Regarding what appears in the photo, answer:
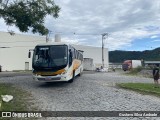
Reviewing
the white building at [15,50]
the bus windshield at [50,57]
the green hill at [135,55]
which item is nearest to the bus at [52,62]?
the bus windshield at [50,57]

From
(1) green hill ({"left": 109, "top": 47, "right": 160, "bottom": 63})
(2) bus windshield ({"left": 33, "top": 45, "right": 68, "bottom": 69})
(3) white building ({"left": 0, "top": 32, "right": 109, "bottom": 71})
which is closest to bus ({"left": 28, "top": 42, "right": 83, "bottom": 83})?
(2) bus windshield ({"left": 33, "top": 45, "right": 68, "bottom": 69})

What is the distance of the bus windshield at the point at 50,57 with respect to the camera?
2184 cm

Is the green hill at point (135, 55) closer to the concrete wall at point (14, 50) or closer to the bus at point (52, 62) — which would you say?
the concrete wall at point (14, 50)

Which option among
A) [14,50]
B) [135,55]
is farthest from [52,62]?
[135,55]

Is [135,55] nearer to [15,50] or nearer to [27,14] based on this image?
[15,50]

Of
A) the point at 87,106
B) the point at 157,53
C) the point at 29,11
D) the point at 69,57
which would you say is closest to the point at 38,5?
the point at 29,11

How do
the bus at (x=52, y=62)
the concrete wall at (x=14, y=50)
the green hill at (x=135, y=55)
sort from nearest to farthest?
the bus at (x=52, y=62) < the concrete wall at (x=14, y=50) < the green hill at (x=135, y=55)

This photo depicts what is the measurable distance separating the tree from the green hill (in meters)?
110

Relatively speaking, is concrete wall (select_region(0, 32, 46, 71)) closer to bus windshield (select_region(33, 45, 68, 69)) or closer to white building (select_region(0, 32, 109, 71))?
white building (select_region(0, 32, 109, 71))

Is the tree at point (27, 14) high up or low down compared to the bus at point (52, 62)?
up

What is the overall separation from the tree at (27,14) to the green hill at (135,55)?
110209 millimetres

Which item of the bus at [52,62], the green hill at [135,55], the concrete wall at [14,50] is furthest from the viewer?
the green hill at [135,55]

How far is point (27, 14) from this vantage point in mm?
22859

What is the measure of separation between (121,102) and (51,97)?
4.02 m
